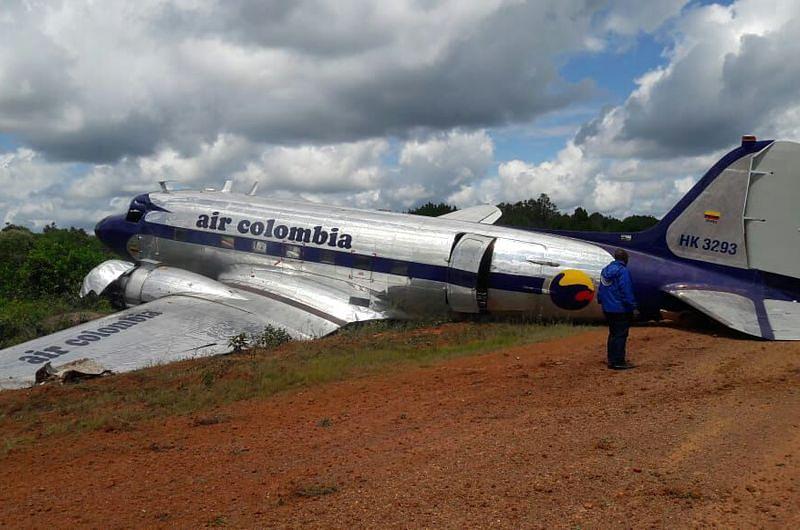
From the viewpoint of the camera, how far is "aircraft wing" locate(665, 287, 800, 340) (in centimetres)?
1081

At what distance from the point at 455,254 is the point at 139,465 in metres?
9.53

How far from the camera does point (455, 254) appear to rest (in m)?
14.7

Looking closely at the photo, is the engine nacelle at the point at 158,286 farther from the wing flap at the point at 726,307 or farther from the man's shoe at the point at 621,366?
the wing flap at the point at 726,307

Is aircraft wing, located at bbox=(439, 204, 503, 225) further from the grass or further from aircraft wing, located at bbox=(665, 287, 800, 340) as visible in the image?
aircraft wing, located at bbox=(665, 287, 800, 340)

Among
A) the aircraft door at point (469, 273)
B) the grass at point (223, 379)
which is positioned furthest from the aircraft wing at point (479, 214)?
the grass at point (223, 379)

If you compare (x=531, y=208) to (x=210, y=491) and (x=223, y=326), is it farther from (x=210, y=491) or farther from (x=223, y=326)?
(x=210, y=491)

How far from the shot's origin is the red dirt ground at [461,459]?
15.0ft

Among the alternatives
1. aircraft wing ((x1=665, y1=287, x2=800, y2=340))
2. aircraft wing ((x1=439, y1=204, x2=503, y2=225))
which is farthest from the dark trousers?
aircraft wing ((x1=439, y1=204, x2=503, y2=225))

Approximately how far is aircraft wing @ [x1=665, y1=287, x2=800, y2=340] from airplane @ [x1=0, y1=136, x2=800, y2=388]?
0.03 meters

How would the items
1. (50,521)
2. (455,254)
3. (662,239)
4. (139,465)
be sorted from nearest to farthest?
(50,521), (139,465), (662,239), (455,254)

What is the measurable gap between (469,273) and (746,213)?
18.6ft

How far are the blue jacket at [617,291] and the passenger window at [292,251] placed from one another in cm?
904

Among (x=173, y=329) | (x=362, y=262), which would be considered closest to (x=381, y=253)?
(x=362, y=262)

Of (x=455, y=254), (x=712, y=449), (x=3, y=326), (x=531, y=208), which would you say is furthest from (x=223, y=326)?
(x=531, y=208)
